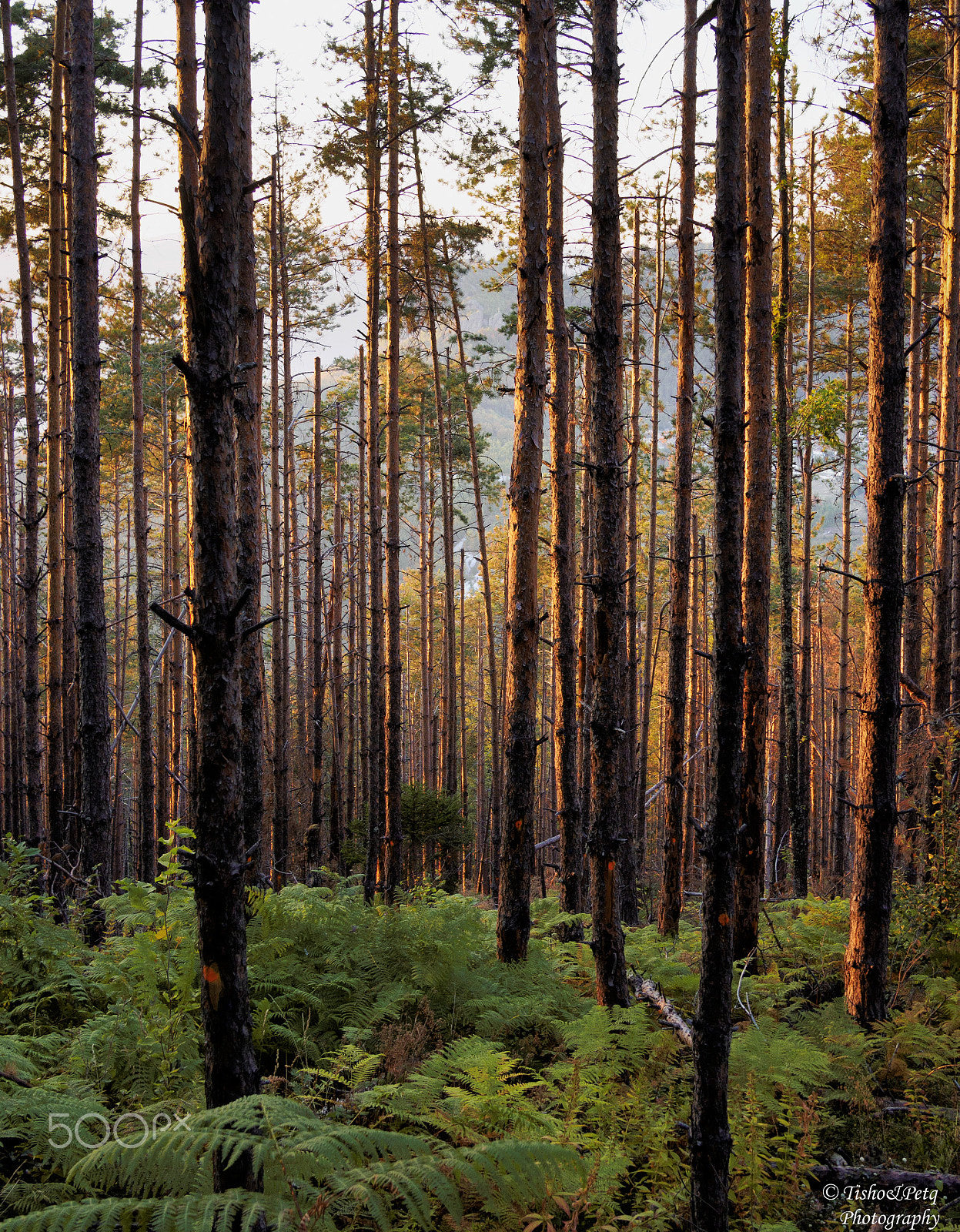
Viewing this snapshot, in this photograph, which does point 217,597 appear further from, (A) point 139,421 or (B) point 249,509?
(A) point 139,421

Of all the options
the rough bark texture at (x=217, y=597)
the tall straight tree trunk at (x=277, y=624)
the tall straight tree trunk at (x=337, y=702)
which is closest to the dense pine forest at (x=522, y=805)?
the rough bark texture at (x=217, y=597)

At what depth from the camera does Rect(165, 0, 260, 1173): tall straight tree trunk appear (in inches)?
117

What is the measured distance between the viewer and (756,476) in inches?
279

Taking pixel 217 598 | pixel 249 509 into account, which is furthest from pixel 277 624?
pixel 217 598

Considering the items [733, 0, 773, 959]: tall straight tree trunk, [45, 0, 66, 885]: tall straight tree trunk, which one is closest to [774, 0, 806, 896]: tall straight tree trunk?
[733, 0, 773, 959]: tall straight tree trunk

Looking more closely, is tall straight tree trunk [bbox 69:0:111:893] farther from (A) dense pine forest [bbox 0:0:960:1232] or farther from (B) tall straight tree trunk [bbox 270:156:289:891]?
(B) tall straight tree trunk [bbox 270:156:289:891]

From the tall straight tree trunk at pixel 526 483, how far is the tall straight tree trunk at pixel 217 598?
3.42 m

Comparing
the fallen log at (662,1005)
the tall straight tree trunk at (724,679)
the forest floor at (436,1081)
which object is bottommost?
the fallen log at (662,1005)

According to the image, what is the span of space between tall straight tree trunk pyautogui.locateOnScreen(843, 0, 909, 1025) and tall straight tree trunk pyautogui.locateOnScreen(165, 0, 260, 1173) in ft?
14.4

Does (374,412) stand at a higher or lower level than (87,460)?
higher

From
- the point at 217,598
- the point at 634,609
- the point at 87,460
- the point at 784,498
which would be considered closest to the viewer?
the point at 217,598

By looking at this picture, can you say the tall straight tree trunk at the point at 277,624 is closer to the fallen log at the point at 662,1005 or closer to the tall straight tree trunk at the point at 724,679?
the fallen log at the point at 662,1005

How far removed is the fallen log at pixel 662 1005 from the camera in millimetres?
5348

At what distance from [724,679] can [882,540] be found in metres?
2.69
